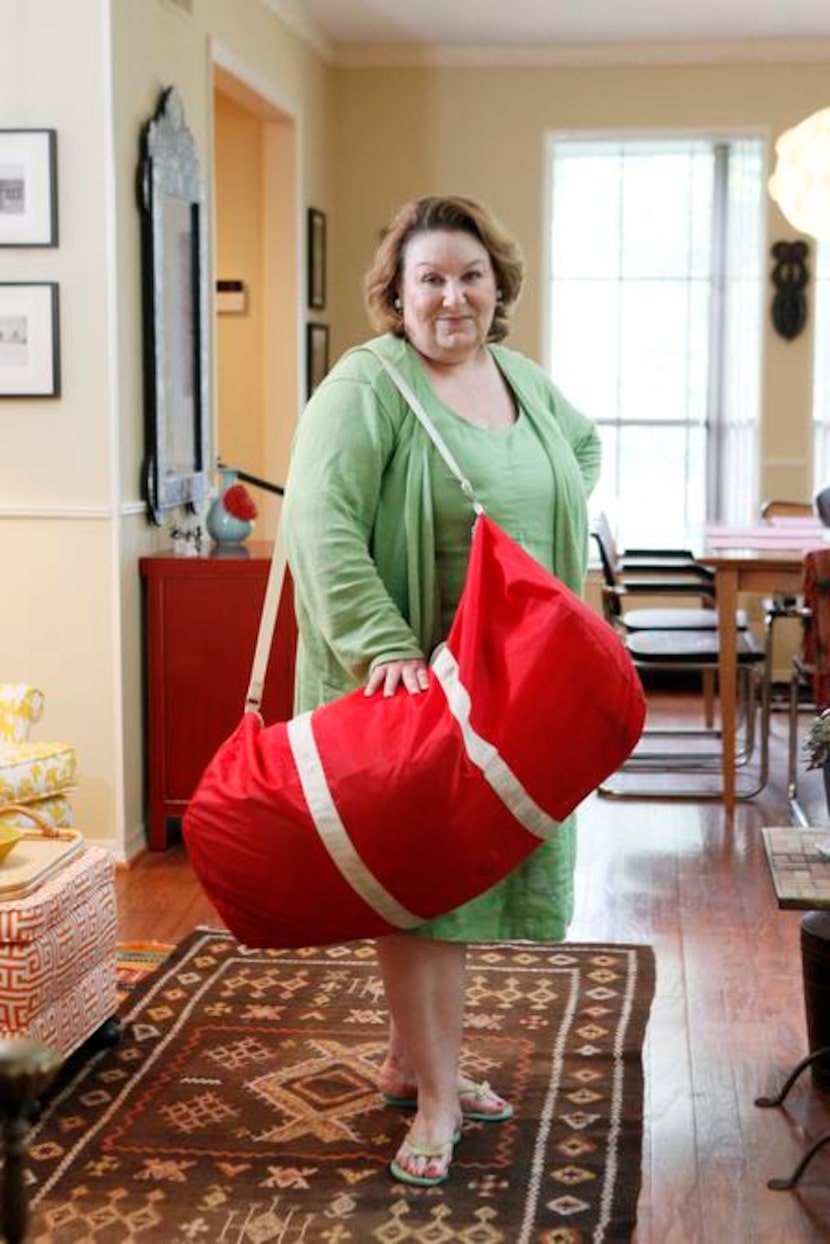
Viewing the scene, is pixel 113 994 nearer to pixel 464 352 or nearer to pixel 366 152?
pixel 464 352

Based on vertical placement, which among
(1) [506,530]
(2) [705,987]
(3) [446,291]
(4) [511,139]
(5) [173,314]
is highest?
(4) [511,139]

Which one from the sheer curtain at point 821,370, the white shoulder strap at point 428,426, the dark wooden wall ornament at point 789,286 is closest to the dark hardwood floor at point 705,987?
the white shoulder strap at point 428,426

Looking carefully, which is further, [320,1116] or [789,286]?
[789,286]

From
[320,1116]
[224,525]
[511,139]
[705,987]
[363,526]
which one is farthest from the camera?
[511,139]

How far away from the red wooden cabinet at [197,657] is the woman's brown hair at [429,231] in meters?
2.19

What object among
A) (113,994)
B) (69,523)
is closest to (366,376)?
(113,994)

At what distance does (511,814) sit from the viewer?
8.66 ft

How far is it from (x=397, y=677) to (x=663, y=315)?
6.08 metres

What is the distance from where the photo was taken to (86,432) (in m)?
5.00

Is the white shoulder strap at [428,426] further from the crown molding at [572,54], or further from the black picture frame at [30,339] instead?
the crown molding at [572,54]

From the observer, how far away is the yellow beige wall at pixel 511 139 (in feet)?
26.8

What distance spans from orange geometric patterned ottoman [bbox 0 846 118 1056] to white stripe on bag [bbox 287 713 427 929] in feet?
2.63

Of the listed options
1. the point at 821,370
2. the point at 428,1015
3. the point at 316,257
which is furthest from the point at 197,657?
the point at 821,370

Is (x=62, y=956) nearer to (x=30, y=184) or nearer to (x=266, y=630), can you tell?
(x=266, y=630)
